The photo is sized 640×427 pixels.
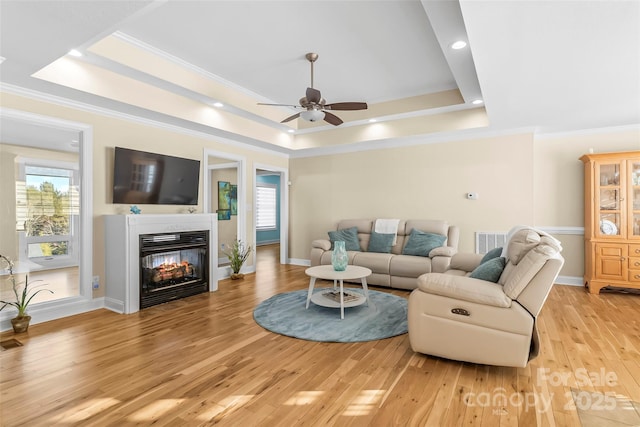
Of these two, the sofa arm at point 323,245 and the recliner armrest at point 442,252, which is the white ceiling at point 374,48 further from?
the sofa arm at point 323,245

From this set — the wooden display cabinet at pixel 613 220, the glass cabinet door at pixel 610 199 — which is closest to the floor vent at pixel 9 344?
the wooden display cabinet at pixel 613 220

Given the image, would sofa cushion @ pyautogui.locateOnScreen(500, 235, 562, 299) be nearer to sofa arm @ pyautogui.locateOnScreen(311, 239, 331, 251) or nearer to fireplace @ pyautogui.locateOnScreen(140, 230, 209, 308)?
sofa arm @ pyautogui.locateOnScreen(311, 239, 331, 251)

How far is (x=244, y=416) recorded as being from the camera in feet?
6.27

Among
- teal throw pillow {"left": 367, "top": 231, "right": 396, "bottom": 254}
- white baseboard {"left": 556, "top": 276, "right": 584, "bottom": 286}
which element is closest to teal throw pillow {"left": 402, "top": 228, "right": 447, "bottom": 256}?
teal throw pillow {"left": 367, "top": 231, "right": 396, "bottom": 254}

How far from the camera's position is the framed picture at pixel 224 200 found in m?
7.03

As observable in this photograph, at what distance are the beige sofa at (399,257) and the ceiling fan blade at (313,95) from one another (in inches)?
103

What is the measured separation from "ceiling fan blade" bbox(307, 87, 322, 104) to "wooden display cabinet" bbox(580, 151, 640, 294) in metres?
4.12

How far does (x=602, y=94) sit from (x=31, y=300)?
21.7ft

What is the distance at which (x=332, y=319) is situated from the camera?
3.51 meters

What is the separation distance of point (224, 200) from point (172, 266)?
284 centimetres

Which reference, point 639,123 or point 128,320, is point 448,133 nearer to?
point 639,123

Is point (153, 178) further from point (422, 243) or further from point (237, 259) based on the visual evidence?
point (422, 243)

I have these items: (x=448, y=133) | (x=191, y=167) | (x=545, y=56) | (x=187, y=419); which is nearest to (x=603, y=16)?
(x=545, y=56)

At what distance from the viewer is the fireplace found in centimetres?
402
